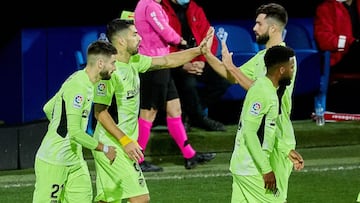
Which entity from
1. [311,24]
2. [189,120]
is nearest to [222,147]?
[189,120]

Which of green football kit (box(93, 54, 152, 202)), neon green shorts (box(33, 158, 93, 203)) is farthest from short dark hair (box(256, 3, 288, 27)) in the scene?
neon green shorts (box(33, 158, 93, 203))

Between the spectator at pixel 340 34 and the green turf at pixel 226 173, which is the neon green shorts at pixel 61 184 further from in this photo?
the spectator at pixel 340 34

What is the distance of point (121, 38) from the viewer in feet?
28.2

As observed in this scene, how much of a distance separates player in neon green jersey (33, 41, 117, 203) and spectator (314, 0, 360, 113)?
525 cm

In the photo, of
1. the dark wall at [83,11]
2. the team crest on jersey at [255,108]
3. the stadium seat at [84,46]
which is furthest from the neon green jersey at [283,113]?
the dark wall at [83,11]

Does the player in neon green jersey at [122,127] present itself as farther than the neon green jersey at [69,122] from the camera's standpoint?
Yes

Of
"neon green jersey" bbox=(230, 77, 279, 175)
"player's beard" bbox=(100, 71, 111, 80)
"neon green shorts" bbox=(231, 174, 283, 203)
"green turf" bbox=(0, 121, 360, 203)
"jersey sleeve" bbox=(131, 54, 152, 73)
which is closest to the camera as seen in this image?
"neon green jersey" bbox=(230, 77, 279, 175)

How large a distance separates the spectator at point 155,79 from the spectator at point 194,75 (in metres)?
0.30

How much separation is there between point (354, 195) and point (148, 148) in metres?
2.65

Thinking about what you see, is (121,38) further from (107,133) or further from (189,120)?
(189,120)

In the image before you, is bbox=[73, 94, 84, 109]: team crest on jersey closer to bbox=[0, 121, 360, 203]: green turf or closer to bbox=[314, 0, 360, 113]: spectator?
bbox=[0, 121, 360, 203]: green turf

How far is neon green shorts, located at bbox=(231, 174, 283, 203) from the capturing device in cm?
766

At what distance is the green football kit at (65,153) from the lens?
26.1 ft

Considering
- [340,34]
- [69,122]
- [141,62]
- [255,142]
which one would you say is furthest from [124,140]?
[340,34]
